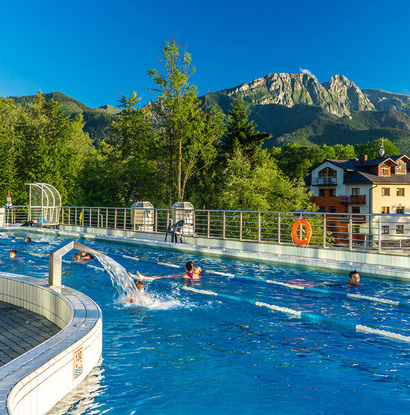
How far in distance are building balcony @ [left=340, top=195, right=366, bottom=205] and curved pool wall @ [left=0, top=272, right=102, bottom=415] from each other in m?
63.7

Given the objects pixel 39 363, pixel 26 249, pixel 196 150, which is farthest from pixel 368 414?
pixel 196 150

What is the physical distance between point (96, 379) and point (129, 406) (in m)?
0.67

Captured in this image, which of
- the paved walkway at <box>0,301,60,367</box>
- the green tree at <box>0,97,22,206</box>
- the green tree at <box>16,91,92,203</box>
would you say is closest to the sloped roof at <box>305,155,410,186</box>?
the green tree at <box>16,91,92,203</box>

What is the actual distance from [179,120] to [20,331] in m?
35.0

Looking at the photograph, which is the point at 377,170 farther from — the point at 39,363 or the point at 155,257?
the point at 39,363

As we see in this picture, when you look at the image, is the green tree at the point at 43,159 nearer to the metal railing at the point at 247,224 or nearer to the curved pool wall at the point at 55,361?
the metal railing at the point at 247,224

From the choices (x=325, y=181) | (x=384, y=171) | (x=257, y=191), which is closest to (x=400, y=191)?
(x=384, y=171)

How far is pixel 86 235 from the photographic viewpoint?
24828 mm

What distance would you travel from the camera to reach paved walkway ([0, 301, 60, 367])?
5.75 m

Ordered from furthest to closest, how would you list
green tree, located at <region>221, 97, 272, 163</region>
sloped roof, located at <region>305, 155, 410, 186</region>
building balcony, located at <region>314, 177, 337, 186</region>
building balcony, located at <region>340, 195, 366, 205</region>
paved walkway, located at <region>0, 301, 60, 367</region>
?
1. building balcony, located at <region>314, 177, 337, 186</region>
2. building balcony, located at <region>340, 195, 366, 205</region>
3. sloped roof, located at <region>305, 155, 410, 186</region>
4. green tree, located at <region>221, 97, 272, 163</region>
5. paved walkway, located at <region>0, 301, 60, 367</region>

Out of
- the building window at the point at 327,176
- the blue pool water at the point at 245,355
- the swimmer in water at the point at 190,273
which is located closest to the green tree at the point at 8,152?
the blue pool water at the point at 245,355

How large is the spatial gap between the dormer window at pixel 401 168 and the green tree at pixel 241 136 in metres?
30.5

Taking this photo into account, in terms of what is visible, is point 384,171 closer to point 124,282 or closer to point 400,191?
point 400,191

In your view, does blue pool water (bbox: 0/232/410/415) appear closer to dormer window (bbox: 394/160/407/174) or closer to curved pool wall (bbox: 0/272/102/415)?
curved pool wall (bbox: 0/272/102/415)
